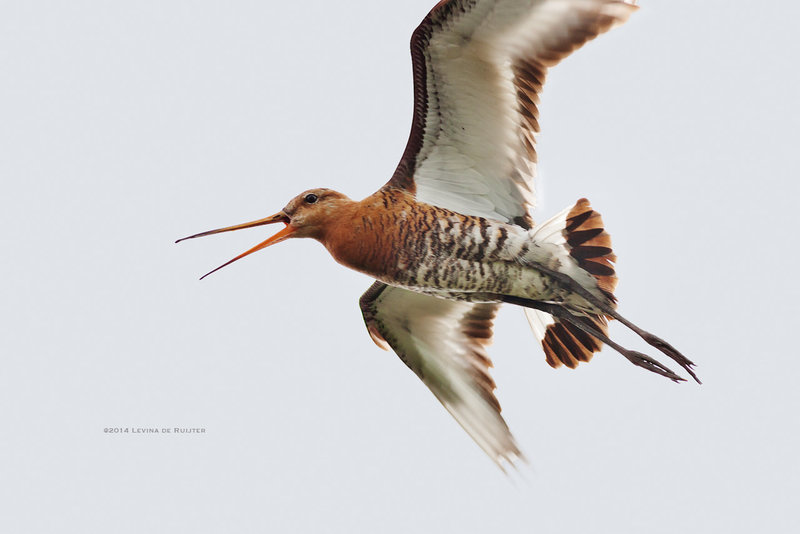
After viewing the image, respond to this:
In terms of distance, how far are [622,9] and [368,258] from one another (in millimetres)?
2153

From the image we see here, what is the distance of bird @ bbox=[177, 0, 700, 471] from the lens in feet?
21.4

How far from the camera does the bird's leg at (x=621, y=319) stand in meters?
6.75

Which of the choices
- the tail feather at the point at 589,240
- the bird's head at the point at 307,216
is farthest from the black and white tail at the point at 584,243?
the bird's head at the point at 307,216

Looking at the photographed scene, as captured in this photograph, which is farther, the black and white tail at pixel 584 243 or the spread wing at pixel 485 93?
the black and white tail at pixel 584 243

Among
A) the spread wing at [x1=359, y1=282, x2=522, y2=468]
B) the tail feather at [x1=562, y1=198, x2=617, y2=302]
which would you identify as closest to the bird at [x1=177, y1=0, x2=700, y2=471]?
the tail feather at [x1=562, y1=198, x2=617, y2=302]

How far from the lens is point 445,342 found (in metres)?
7.98

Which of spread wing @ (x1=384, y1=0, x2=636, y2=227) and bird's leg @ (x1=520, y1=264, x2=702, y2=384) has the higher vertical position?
spread wing @ (x1=384, y1=0, x2=636, y2=227)

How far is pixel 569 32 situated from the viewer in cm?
634

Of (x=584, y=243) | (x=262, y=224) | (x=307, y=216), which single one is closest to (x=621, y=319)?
(x=584, y=243)

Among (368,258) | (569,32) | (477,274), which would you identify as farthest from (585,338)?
(569,32)

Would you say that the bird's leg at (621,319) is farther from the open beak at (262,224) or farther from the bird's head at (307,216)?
the open beak at (262,224)

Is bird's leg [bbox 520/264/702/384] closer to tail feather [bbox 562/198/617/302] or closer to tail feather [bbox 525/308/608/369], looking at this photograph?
tail feather [bbox 562/198/617/302]

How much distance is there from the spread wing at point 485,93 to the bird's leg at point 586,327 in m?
0.54

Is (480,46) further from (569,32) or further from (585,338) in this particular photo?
(585,338)
